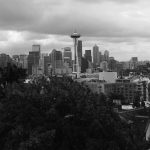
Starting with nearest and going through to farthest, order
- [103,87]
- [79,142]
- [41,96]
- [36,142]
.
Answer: [36,142] < [79,142] < [41,96] < [103,87]

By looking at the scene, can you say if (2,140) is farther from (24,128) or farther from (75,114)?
(75,114)

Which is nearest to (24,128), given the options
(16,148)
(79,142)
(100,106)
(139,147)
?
(16,148)

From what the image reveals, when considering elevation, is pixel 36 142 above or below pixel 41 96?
below

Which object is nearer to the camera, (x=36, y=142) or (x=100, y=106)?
(x=36, y=142)

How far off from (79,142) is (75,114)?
41.6 inches

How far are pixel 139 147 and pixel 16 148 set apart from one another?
4295 mm

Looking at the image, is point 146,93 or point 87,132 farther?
point 146,93

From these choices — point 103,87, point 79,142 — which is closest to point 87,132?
point 79,142

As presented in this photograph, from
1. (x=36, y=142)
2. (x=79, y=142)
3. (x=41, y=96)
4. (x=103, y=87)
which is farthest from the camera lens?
(x=103, y=87)

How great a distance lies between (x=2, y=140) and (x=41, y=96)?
1995 mm

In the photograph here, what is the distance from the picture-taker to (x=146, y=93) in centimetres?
11625

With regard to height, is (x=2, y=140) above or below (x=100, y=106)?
below

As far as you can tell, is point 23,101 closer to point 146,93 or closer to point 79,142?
point 79,142

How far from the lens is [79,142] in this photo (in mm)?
15320
